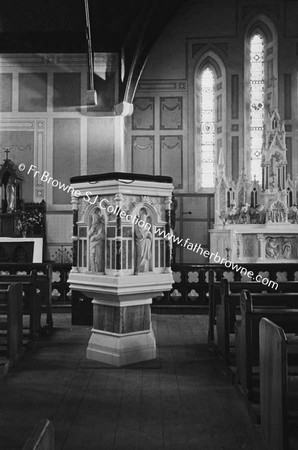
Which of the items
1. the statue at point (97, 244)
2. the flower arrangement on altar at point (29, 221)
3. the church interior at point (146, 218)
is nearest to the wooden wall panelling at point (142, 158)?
the church interior at point (146, 218)

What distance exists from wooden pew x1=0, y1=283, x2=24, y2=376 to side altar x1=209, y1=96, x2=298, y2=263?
24.8 ft

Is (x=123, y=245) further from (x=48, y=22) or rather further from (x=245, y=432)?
(x=48, y=22)

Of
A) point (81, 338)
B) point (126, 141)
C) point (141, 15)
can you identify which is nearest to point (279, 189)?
point (126, 141)

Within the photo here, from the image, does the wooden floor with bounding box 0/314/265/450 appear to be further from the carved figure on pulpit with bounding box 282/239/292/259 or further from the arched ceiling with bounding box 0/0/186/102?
the arched ceiling with bounding box 0/0/186/102

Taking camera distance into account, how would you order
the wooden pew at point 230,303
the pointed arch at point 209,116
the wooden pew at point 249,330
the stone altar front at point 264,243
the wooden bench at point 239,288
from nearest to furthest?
the wooden pew at point 249,330 < the wooden pew at point 230,303 < the wooden bench at point 239,288 < the stone altar front at point 264,243 < the pointed arch at point 209,116

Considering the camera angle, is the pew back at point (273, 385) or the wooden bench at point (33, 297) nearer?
the pew back at point (273, 385)

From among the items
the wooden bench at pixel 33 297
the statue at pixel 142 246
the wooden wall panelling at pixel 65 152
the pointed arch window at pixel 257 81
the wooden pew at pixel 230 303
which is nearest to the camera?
the wooden pew at pixel 230 303

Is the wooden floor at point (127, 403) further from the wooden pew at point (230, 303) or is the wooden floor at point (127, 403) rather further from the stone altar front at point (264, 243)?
the stone altar front at point (264, 243)

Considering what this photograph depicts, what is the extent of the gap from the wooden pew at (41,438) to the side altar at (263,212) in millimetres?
10485

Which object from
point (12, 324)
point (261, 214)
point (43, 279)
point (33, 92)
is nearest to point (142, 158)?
point (33, 92)

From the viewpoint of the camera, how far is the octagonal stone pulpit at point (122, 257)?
15.0 ft

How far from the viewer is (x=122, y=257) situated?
458cm

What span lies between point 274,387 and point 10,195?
33.7 feet

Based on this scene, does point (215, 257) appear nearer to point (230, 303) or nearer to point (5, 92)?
point (5, 92)
